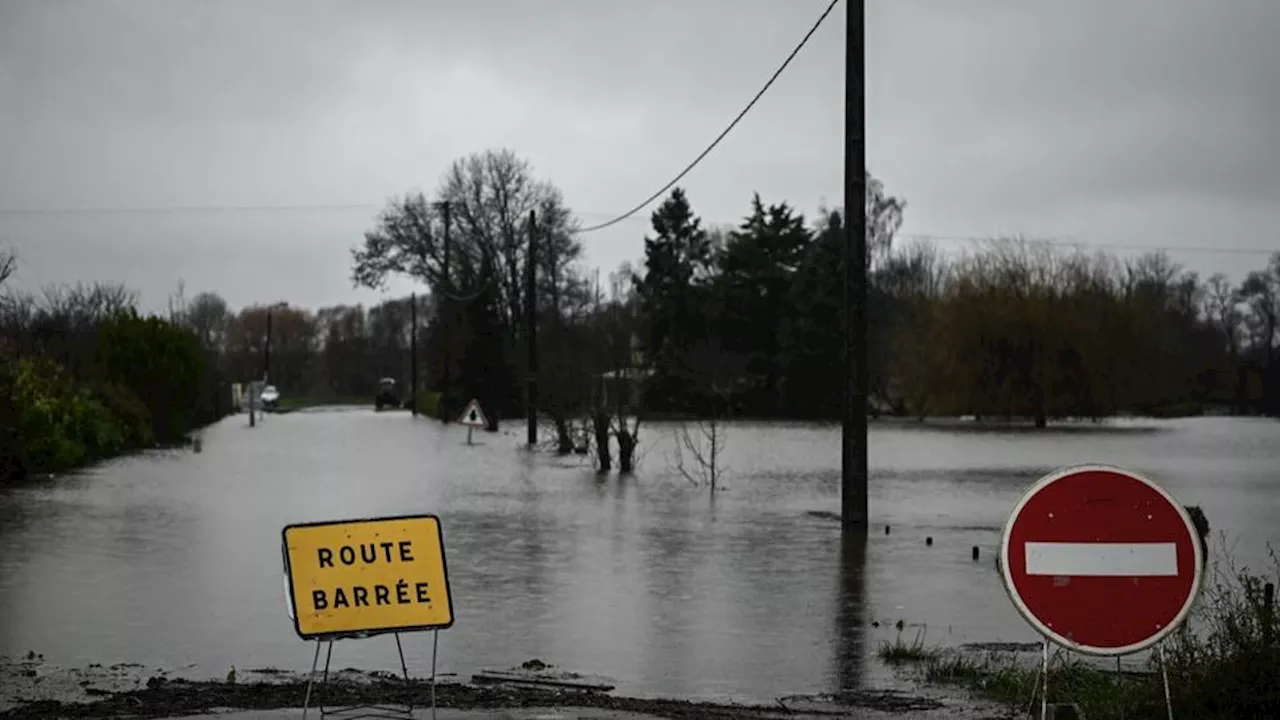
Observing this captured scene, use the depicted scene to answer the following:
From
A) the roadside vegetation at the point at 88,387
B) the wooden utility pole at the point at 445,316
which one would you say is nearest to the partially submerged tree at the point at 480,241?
the wooden utility pole at the point at 445,316

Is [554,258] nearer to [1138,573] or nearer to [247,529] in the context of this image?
[247,529]

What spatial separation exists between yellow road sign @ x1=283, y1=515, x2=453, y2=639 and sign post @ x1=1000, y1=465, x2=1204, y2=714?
112 inches

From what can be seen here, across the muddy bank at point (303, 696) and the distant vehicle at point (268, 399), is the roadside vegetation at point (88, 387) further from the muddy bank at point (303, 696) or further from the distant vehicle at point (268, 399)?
the distant vehicle at point (268, 399)

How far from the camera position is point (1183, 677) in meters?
7.86

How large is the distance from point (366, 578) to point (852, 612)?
7.00m

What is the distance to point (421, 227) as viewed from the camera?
85.9 meters

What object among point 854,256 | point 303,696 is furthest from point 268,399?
point 303,696

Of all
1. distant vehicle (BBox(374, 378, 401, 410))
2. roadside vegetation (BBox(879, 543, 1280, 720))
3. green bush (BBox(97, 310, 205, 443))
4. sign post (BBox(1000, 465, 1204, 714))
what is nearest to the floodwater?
roadside vegetation (BBox(879, 543, 1280, 720))

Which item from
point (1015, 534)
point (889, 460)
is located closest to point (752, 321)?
point (889, 460)

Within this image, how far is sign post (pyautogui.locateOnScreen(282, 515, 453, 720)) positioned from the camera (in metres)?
8.01

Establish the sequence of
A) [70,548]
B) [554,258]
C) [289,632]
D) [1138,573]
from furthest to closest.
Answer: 1. [554,258]
2. [70,548]
3. [289,632]
4. [1138,573]

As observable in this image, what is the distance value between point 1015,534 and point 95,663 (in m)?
6.62

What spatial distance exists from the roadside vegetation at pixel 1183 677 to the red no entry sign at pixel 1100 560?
0.90m

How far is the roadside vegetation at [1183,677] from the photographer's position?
7379 millimetres
